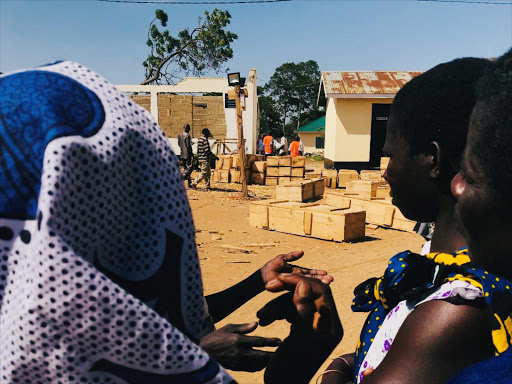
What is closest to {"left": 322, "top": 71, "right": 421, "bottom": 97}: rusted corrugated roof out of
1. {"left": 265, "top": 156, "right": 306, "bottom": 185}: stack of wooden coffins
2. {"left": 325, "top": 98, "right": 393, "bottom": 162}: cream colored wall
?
{"left": 325, "top": 98, "right": 393, "bottom": 162}: cream colored wall

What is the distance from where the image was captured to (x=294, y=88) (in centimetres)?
8919

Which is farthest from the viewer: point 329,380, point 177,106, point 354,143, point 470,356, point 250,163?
point 177,106

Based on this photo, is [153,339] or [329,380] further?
[329,380]

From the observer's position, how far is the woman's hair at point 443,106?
146 cm

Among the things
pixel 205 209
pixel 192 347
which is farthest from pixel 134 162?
pixel 205 209

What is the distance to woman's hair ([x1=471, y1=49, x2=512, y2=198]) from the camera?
2.87 ft

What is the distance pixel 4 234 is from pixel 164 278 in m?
0.32

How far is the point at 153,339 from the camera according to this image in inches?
33.4

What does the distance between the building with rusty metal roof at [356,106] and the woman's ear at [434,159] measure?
54.4ft

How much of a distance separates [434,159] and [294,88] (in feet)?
296

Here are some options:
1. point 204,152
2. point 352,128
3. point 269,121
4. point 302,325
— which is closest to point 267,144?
point 352,128

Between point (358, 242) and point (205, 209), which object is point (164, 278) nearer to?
point (358, 242)

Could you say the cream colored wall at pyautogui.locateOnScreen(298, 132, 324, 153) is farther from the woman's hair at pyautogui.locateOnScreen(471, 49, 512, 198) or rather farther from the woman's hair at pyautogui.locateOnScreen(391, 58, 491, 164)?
the woman's hair at pyautogui.locateOnScreen(471, 49, 512, 198)

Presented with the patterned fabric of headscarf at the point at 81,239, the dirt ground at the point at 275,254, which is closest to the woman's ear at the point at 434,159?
the patterned fabric of headscarf at the point at 81,239
